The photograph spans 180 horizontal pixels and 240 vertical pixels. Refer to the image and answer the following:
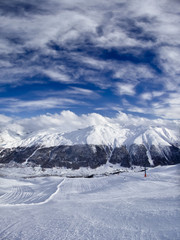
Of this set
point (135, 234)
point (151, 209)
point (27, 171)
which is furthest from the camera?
point (27, 171)

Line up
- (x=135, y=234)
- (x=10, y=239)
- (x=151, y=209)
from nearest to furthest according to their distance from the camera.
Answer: (x=135, y=234) → (x=10, y=239) → (x=151, y=209)

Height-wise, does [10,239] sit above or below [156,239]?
below

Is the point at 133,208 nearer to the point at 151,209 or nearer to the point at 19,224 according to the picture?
the point at 151,209

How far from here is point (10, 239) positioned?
8586 millimetres

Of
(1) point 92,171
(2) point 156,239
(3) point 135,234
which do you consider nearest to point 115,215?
(3) point 135,234

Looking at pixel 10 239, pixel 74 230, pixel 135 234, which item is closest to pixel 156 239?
pixel 135 234

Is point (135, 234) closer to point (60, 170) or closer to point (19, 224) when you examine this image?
point (19, 224)

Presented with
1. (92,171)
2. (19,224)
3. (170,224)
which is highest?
(170,224)

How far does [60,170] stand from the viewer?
648ft

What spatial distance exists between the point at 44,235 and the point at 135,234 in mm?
4451

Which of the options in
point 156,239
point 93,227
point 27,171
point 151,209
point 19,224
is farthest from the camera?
point 27,171

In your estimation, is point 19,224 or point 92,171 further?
point 92,171

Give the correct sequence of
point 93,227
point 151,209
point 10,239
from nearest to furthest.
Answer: point 10,239 < point 93,227 < point 151,209

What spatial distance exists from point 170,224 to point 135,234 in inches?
77.4
